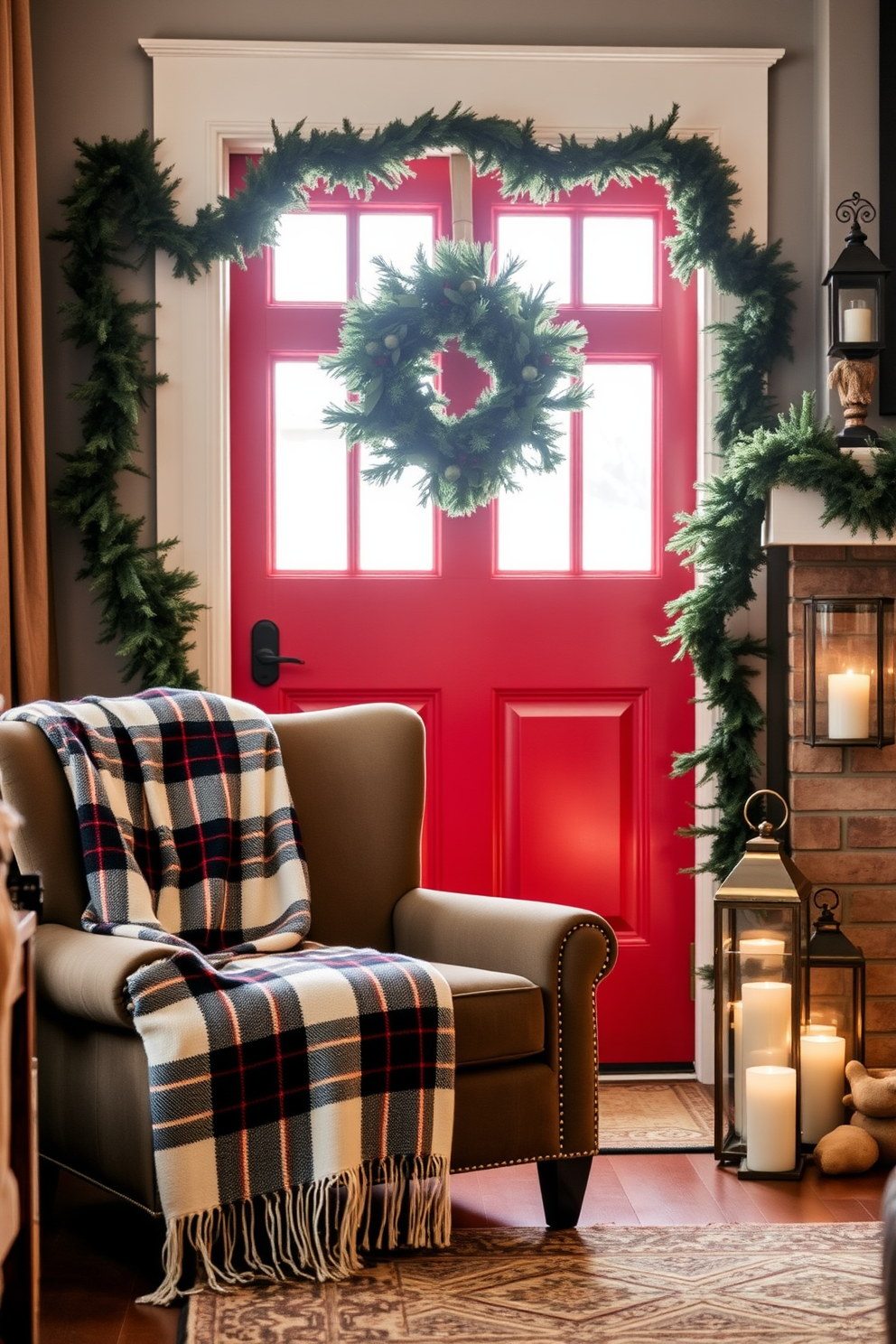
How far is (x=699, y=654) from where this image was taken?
303 centimetres

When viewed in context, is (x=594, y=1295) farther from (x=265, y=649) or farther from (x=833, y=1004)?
(x=265, y=649)

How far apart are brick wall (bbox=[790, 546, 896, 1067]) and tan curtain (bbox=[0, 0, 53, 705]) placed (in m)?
1.60

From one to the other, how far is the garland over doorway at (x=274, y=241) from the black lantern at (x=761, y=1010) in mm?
438

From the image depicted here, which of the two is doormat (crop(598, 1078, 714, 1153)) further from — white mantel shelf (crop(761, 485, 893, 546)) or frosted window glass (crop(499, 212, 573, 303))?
frosted window glass (crop(499, 212, 573, 303))

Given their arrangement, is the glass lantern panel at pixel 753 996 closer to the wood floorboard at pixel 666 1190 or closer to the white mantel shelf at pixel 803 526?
the wood floorboard at pixel 666 1190

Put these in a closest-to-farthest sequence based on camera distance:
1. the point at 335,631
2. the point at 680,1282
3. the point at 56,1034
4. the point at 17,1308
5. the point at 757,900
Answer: the point at 17,1308, the point at 680,1282, the point at 56,1034, the point at 757,900, the point at 335,631

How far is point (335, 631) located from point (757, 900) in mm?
1152

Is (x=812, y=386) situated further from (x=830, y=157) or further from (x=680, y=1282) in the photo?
(x=680, y=1282)

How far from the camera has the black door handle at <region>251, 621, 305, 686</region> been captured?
3119 mm

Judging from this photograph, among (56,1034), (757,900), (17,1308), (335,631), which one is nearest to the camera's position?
(17,1308)

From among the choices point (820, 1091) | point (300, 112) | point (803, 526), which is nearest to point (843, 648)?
point (803, 526)

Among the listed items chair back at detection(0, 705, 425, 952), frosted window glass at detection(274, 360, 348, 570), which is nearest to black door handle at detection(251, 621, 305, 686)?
frosted window glass at detection(274, 360, 348, 570)

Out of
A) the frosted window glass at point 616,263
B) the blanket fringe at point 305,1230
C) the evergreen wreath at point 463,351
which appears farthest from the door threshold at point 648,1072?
the frosted window glass at point 616,263

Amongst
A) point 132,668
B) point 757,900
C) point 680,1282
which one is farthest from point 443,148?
point 680,1282
